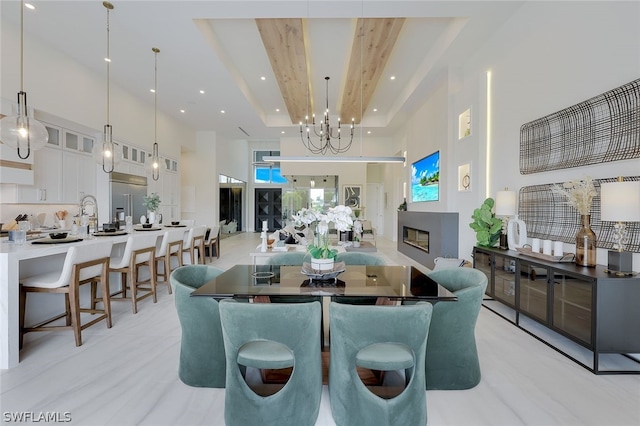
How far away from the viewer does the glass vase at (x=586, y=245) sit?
2.57m

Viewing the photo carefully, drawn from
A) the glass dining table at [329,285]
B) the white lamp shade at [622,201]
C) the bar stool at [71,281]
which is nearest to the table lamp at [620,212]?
the white lamp shade at [622,201]

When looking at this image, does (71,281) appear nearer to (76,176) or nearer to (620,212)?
(76,176)

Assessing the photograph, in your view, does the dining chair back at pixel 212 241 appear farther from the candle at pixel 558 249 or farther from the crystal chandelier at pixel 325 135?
the candle at pixel 558 249

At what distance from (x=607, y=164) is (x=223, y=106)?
727 cm

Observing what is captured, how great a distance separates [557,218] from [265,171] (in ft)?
42.1

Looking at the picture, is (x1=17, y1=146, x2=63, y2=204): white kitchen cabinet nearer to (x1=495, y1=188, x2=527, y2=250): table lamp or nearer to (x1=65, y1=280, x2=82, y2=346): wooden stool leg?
(x1=65, y1=280, x2=82, y2=346): wooden stool leg

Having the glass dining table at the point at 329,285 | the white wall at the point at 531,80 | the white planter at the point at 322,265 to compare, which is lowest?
the glass dining table at the point at 329,285

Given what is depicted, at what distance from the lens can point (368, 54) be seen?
4961 mm

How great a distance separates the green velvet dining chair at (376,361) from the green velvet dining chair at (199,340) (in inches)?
35.1

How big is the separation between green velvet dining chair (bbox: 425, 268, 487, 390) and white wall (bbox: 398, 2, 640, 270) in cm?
165

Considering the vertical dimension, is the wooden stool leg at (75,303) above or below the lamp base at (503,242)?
below

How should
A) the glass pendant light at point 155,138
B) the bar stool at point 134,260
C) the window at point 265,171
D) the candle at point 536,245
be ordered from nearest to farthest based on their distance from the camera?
the candle at point 536,245 → the bar stool at point 134,260 → the glass pendant light at point 155,138 → the window at point 265,171

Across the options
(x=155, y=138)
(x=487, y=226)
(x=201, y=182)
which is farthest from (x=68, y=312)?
(x=201, y=182)

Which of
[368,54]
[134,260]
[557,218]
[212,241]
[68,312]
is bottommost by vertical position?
[68,312]
